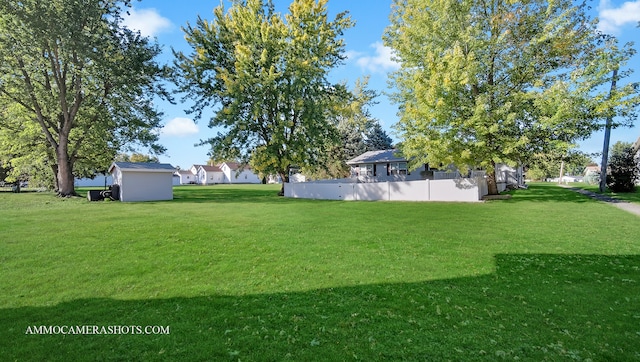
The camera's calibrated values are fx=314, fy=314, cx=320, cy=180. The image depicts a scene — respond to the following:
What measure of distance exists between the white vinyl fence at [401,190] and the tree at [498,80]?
1.26 metres

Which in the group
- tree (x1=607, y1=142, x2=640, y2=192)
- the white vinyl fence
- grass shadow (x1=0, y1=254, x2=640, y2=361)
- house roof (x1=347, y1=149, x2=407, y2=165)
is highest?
house roof (x1=347, y1=149, x2=407, y2=165)

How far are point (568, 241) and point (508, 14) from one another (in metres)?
16.6

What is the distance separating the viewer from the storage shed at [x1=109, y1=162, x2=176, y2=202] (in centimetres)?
2186

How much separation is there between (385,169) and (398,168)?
4.76 ft

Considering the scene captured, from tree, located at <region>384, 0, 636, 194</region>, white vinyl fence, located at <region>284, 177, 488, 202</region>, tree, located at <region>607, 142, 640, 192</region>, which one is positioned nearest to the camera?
tree, located at <region>384, 0, 636, 194</region>

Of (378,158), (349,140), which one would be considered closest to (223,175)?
(349,140)

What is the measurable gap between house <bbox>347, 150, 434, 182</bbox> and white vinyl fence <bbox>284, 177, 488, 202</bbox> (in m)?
10.3

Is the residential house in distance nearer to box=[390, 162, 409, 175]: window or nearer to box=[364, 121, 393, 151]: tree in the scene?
box=[364, 121, 393, 151]: tree

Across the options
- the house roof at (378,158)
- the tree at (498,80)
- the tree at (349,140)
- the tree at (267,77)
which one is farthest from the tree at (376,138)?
the tree at (498,80)

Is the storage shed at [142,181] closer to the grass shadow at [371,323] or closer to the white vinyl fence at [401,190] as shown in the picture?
the white vinyl fence at [401,190]

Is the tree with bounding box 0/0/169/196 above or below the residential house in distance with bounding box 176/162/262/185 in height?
above

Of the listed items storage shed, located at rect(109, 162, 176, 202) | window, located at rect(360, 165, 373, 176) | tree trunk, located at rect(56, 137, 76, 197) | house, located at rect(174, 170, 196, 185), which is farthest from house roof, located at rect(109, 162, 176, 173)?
house, located at rect(174, 170, 196, 185)

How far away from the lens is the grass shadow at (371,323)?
3.21 metres

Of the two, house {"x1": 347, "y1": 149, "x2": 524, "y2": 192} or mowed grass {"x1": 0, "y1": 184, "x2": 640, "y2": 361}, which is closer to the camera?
mowed grass {"x1": 0, "y1": 184, "x2": 640, "y2": 361}
